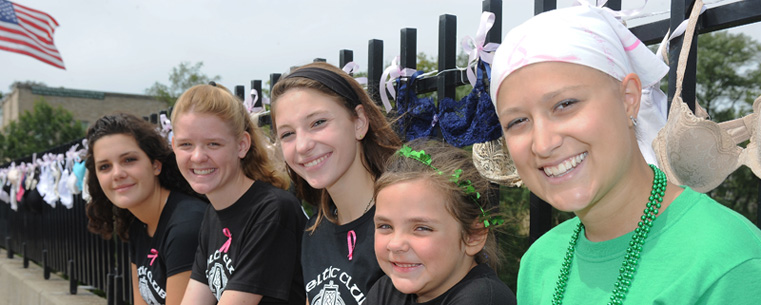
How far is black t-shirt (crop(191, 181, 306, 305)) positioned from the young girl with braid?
0.70m

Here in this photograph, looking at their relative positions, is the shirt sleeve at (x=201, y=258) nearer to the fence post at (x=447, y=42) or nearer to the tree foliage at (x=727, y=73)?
the fence post at (x=447, y=42)

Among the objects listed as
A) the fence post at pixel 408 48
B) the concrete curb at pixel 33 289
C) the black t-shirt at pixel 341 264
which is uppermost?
the fence post at pixel 408 48

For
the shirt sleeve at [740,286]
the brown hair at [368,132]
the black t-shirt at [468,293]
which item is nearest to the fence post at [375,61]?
the brown hair at [368,132]

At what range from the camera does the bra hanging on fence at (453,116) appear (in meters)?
2.04

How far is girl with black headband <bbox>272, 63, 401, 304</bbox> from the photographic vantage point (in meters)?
2.17

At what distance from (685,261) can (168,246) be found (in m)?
2.67

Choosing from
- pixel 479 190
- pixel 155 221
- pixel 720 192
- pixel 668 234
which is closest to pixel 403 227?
pixel 479 190

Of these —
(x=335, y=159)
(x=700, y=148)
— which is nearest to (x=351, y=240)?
(x=335, y=159)

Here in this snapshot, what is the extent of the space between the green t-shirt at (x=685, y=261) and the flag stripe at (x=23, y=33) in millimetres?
12077

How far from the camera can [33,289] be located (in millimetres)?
7402

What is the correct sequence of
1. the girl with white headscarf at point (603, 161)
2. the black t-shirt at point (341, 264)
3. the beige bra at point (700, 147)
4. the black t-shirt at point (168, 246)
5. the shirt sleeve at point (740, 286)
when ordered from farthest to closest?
the black t-shirt at point (168, 246), the black t-shirt at point (341, 264), the beige bra at point (700, 147), the girl with white headscarf at point (603, 161), the shirt sleeve at point (740, 286)

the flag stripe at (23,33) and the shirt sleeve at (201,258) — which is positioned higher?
the flag stripe at (23,33)

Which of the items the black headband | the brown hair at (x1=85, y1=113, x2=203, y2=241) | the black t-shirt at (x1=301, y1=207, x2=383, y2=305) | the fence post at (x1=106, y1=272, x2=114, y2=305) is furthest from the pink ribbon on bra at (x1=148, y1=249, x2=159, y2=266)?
the fence post at (x1=106, y1=272, x2=114, y2=305)

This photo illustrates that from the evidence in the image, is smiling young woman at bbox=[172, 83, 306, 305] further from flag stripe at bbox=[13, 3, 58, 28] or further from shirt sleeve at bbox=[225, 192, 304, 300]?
flag stripe at bbox=[13, 3, 58, 28]
